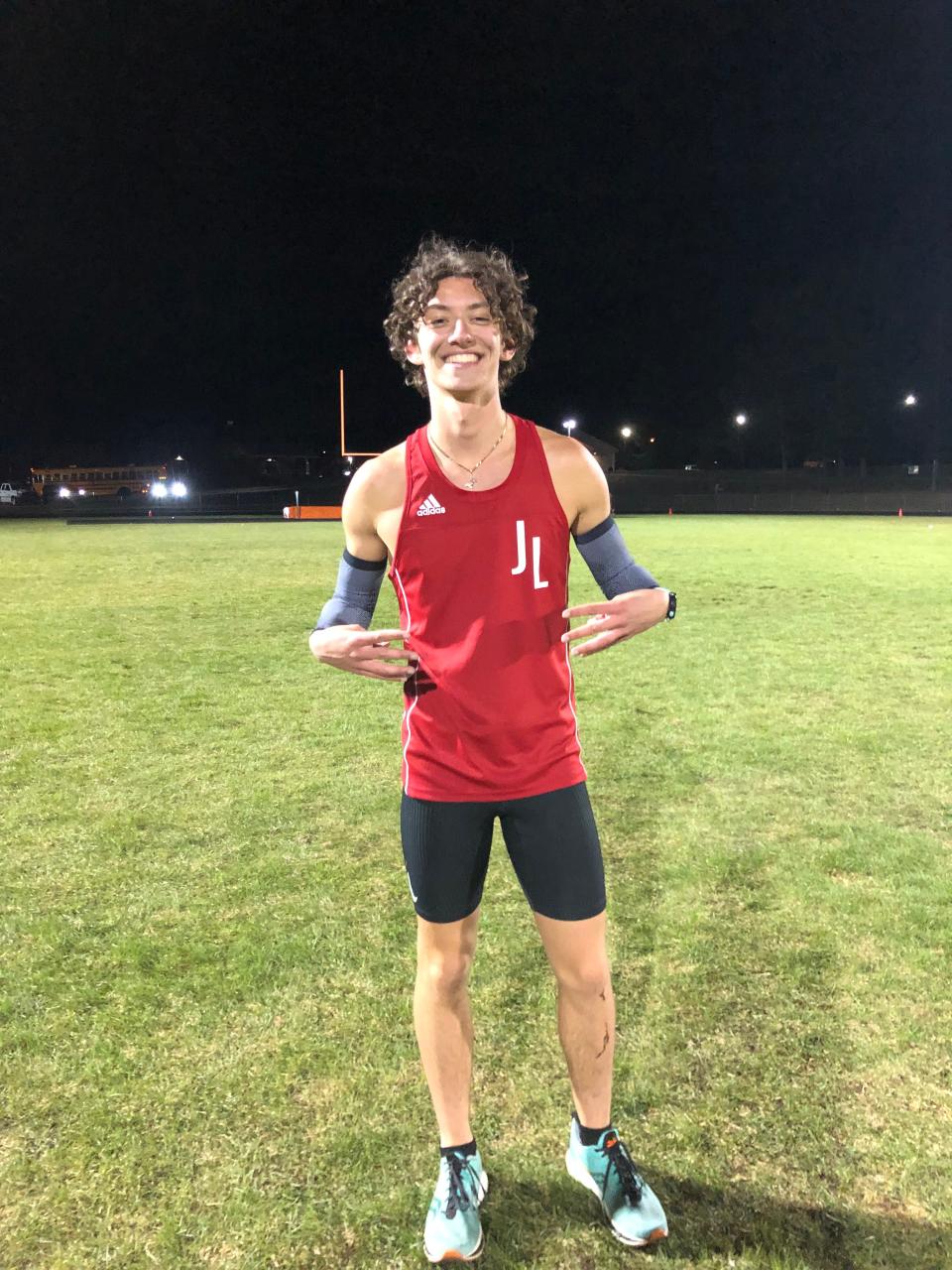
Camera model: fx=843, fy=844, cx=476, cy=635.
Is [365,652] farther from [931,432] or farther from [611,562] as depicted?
[931,432]

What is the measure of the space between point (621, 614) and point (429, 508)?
56 cm

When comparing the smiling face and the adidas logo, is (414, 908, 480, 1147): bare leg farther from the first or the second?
the smiling face

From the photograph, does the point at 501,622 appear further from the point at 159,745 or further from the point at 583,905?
the point at 159,745

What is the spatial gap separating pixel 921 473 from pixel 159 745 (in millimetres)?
65006

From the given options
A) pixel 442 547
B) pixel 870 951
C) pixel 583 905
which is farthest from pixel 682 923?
pixel 442 547

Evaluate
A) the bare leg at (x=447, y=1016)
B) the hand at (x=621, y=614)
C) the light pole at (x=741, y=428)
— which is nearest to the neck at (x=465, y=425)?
the hand at (x=621, y=614)

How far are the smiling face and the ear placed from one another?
11cm

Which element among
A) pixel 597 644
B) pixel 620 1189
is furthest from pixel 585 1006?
pixel 597 644

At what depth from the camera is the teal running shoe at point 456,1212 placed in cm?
212

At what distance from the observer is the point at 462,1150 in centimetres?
229

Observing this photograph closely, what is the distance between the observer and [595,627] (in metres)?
2.17

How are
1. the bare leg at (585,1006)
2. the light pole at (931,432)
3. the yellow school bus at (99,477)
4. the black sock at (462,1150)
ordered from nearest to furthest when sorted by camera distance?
the bare leg at (585,1006)
the black sock at (462,1150)
the light pole at (931,432)
the yellow school bus at (99,477)

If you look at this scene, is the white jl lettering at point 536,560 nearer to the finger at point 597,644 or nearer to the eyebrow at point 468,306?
the finger at point 597,644

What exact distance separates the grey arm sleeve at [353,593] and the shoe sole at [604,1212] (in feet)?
5.23
